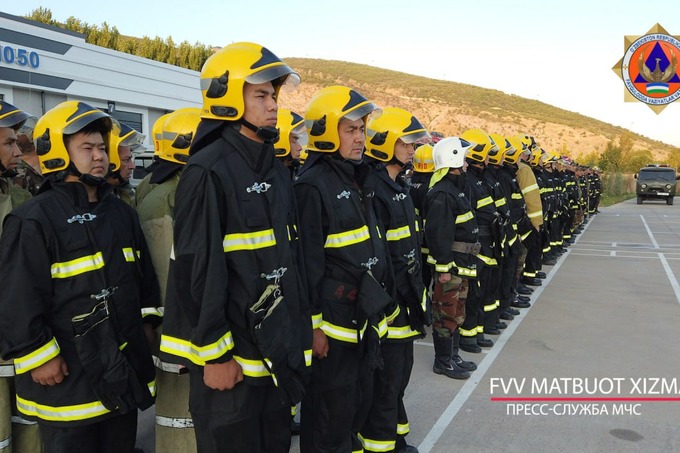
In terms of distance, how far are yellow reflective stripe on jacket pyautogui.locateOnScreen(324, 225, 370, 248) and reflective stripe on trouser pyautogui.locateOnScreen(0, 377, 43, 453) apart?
2009 mm

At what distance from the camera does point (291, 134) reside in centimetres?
518

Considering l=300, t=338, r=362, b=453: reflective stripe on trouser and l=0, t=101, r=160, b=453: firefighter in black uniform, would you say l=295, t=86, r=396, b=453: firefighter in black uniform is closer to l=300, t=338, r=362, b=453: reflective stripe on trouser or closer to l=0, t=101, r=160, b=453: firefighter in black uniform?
l=300, t=338, r=362, b=453: reflective stripe on trouser

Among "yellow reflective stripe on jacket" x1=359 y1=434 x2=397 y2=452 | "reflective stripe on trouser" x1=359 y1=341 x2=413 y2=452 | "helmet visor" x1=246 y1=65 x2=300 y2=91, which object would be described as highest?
"helmet visor" x1=246 y1=65 x2=300 y2=91

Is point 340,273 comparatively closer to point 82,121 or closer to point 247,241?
point 247,241

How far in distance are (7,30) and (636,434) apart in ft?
51.9

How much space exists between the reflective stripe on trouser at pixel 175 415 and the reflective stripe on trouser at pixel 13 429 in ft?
2.39

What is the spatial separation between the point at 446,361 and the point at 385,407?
2.23 meters

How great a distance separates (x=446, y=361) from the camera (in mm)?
5832

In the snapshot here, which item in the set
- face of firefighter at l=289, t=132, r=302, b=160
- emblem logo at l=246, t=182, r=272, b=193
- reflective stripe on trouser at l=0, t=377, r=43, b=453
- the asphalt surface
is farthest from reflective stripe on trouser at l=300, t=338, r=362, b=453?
face of firefighter at l=289, t=132, r=302, b=160

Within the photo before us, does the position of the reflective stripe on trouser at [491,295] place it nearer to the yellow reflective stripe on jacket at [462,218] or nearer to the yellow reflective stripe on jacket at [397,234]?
the yellow reflective stripe on jacket at [462,218]

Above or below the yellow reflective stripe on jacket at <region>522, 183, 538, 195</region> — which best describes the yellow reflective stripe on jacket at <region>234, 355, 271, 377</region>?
below

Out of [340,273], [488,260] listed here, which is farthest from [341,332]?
[488,260]

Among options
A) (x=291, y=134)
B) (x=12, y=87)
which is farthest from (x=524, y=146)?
(x=12, y=87)

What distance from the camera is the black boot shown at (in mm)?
5762
